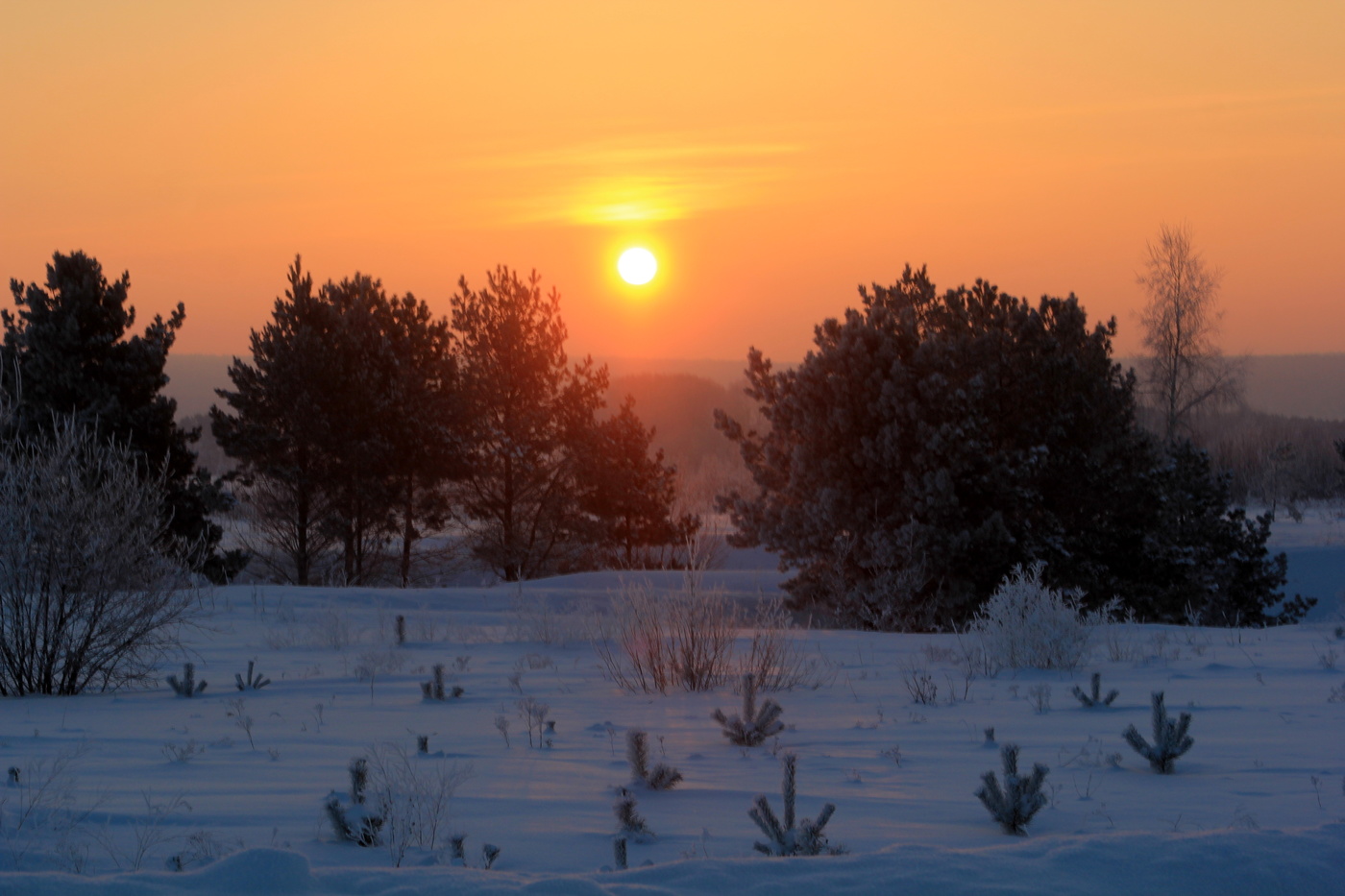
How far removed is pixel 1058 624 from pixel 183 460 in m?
Result: 22.1

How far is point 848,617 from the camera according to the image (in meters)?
20.2

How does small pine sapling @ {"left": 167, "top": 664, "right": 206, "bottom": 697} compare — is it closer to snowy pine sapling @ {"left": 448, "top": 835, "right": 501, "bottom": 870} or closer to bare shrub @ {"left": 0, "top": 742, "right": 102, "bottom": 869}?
bare shrub @ {"left": 0, "top": 742, "right": 102, "bottom": 869}

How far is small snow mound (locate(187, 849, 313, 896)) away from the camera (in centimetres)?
258

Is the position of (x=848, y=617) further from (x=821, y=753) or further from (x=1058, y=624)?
(x=821, y=753)

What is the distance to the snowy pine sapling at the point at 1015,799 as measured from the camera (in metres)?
3.88

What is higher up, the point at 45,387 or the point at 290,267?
the point at 290,267

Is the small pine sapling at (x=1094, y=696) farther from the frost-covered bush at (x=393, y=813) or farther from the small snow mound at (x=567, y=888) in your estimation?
the small snow mound at (x=567, y=888)

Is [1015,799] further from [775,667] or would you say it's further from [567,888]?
[775,667]

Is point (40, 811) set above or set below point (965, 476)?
below

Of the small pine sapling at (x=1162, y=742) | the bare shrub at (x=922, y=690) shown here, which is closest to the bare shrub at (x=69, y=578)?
the bare shrub at (x=922, y=690)

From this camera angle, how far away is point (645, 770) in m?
4.80

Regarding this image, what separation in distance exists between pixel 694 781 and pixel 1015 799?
1606 millimetres

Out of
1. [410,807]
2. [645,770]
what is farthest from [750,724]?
[410,807]

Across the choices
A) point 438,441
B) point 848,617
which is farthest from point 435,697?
point 438,441
